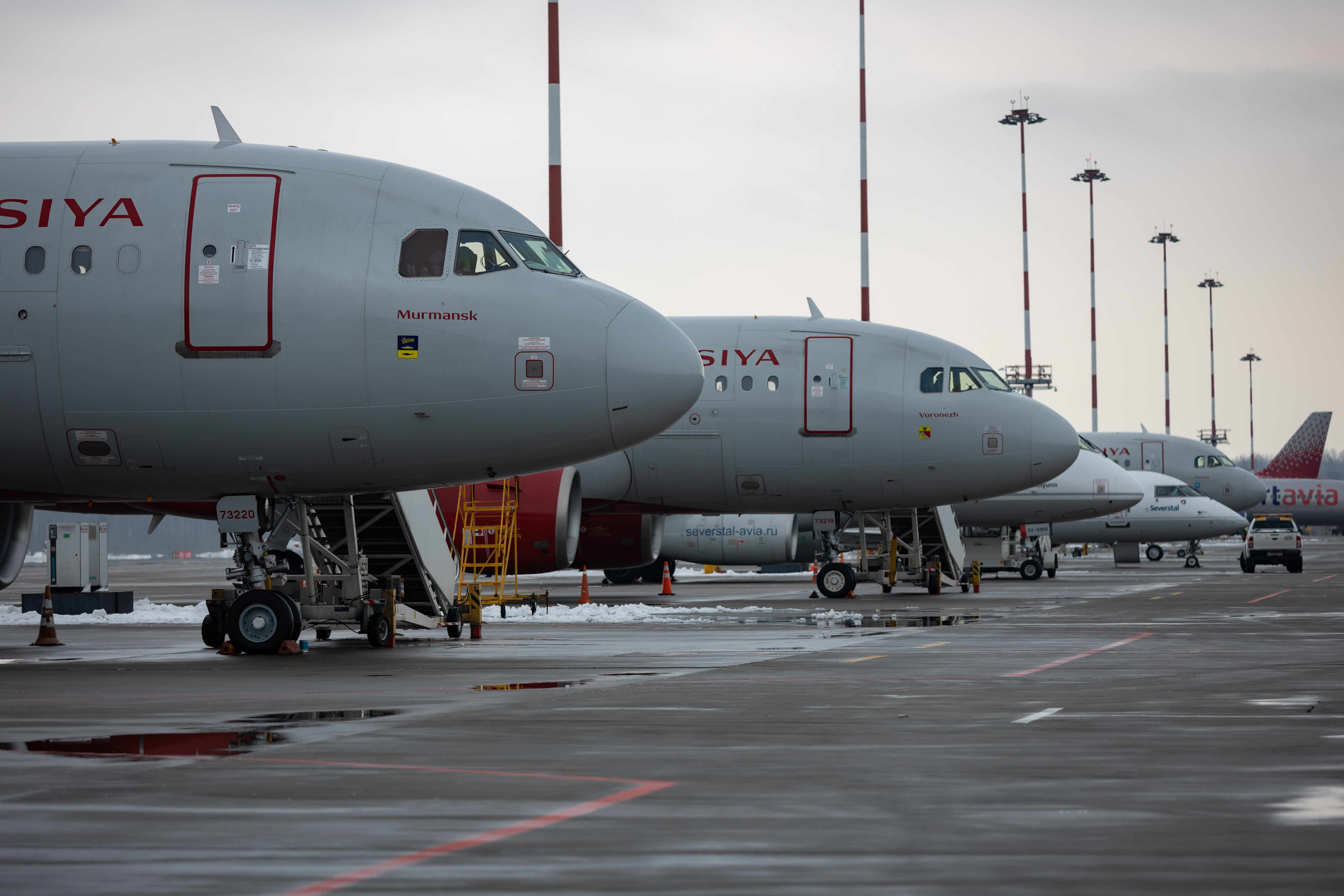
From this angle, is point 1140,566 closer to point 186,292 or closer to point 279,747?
point 186,292

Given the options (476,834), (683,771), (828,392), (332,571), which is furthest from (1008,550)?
(476,834)

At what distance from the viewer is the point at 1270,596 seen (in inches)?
1328

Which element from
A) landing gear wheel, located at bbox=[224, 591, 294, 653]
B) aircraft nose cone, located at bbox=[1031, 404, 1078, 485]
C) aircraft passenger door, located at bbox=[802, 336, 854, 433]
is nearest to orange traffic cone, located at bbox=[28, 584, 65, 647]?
landing gear wheel, located at bbox=[224, 591, 294, 653]

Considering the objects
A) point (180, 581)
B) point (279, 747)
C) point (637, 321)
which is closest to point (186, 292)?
point (637, 321)

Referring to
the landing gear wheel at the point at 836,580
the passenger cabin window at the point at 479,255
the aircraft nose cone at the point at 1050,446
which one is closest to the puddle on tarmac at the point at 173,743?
the passenger cabin window at the point at 479,255

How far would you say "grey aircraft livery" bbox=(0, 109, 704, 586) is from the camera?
17.0 meters

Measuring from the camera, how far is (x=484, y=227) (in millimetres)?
17719

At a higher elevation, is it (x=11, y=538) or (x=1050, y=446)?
(x=1050, y=446)

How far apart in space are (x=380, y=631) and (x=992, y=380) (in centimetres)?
1563

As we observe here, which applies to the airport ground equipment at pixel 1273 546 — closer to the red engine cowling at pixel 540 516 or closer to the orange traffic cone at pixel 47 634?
the red engine cowling at pixel 540 516

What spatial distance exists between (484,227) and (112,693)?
270 inches

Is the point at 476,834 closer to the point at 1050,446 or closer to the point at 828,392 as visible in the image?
the point at 828,392

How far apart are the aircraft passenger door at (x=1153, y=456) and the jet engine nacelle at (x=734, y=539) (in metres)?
31.8

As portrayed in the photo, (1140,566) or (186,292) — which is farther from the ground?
(186,292)
